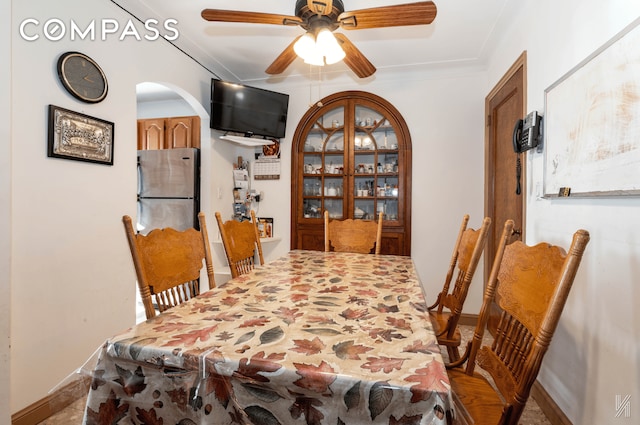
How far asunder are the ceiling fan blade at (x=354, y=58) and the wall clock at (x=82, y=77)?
1.52 meters

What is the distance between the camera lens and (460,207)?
312cm

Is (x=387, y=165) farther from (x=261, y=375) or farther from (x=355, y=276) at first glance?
(x=261, y=375)

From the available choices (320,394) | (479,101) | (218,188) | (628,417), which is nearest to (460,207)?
(479,101)

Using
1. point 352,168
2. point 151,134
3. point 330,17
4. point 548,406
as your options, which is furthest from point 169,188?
point 548,406

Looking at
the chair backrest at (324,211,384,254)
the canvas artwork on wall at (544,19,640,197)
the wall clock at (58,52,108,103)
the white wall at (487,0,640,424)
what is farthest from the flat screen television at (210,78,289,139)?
the canvas artwork on wall at (544,19,640,197)

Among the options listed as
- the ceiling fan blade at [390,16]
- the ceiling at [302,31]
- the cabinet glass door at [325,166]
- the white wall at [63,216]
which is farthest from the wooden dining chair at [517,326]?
the cabinet glass door at [325,166]

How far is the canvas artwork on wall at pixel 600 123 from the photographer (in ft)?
3.65

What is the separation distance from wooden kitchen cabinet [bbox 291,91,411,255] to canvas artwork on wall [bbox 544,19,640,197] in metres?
1.63

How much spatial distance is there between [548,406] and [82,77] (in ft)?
10.8

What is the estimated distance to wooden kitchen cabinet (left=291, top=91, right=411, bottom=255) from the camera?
3.26m

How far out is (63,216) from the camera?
1775mm

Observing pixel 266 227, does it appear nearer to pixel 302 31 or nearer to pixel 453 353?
pixel 302 31

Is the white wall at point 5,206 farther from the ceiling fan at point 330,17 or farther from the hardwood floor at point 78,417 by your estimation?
the ceiling fan at point 330,17

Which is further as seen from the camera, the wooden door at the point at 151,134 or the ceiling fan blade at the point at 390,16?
the wooden door at the point at 151,134
